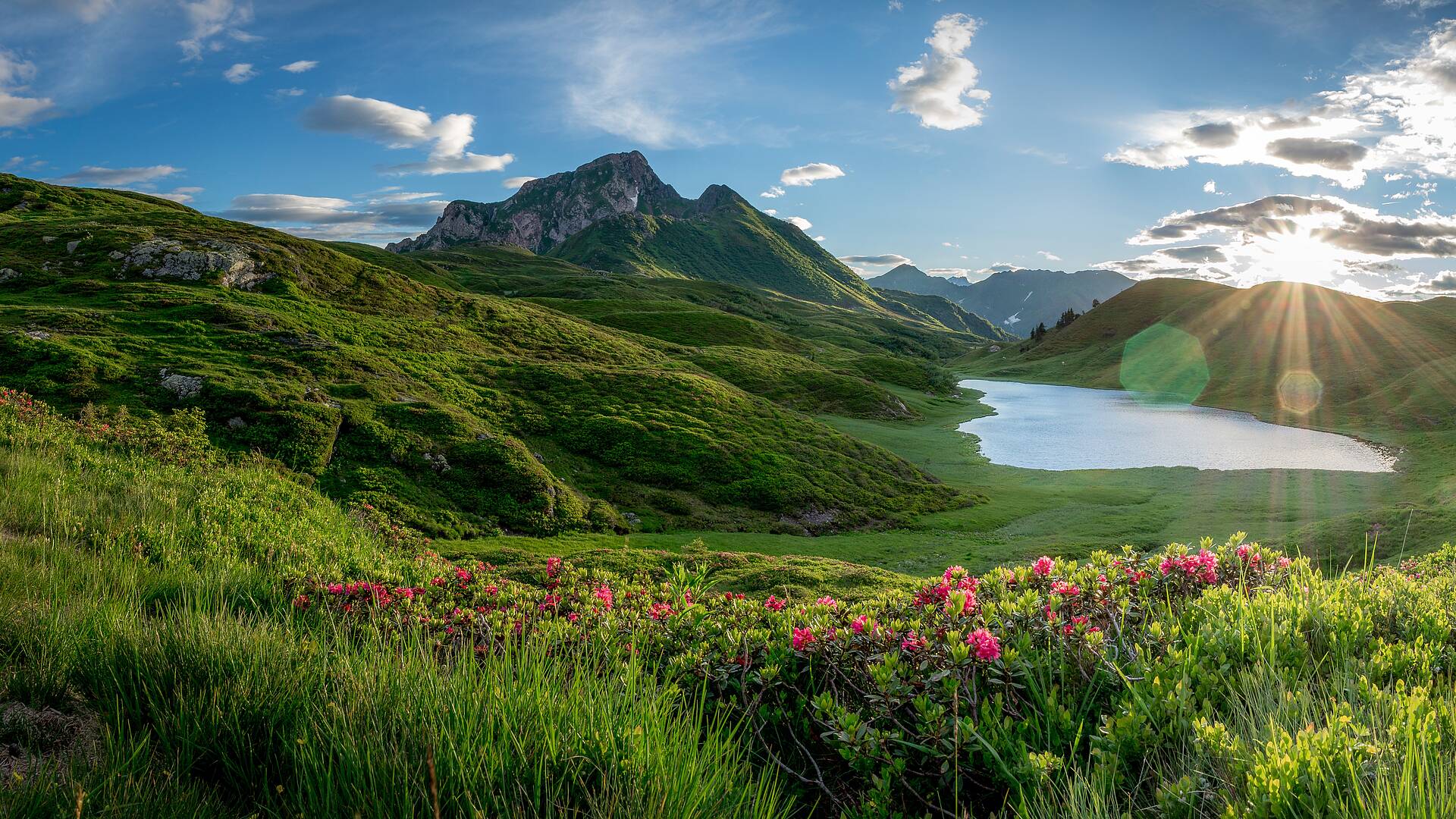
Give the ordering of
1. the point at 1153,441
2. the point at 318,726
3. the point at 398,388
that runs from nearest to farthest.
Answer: the point at 318,726 → the point at 398,388 → the point at 1153,441

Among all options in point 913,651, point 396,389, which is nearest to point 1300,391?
point 396,389

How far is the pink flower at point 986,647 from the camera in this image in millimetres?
4816

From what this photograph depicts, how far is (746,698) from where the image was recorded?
5223mm

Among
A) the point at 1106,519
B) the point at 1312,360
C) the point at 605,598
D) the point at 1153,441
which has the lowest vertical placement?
the point at 1106,519

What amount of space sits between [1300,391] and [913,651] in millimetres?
142979

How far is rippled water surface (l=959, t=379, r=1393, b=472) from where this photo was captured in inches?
2351

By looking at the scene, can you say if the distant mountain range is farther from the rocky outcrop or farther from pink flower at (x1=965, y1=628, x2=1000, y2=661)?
pink flower at (x1=965, y1=628, x2=1000, y2=661)

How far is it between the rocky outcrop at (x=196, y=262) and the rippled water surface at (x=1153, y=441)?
63498 mm

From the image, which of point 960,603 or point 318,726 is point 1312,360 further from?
point 318,726

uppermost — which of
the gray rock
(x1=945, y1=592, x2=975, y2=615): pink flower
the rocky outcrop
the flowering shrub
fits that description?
the rocky outcrop

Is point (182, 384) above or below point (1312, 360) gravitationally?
below

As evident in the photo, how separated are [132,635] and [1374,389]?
141586 millimetres

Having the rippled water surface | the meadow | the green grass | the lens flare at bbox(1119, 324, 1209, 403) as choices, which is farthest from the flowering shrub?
the lens flare at bbox(1119, 324, 1209, 403)

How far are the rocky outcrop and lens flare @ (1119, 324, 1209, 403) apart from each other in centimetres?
14347
